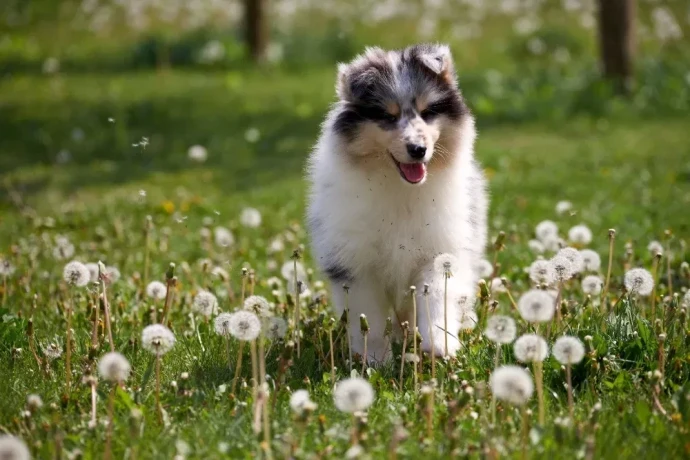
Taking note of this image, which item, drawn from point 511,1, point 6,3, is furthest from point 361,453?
point 6,3

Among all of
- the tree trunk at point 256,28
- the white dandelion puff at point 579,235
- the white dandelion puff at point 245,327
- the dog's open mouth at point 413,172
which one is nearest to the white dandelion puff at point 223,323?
the white dandelion puff at point 245,327

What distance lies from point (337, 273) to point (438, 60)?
1.09 metres

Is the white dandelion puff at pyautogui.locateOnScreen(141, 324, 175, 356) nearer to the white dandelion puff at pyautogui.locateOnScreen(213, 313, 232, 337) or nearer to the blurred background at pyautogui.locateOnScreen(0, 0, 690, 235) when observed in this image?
the white dandelion puff at pyautogui.locateOnScreen(213, 313, 232, 337)

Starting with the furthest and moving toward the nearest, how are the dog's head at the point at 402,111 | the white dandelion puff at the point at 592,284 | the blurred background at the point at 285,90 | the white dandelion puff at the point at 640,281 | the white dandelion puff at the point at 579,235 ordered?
the blurred background at the point at 285,90 < the white dandelion puff at the point at 579,235 < the white dandelion puff at the point at 592,284 < the dog's head at the point at 402,111 < the white dandelion puff at the point at 640,281

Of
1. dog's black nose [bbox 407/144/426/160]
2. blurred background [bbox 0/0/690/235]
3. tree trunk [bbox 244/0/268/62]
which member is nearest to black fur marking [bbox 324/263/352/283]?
dog's black nose [bbox 407/144/426/160]

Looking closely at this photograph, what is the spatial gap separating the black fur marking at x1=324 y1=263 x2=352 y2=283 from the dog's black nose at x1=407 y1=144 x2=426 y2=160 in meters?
0.63

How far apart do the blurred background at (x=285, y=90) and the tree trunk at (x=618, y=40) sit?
0.7 inches

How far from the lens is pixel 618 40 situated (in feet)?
37.6

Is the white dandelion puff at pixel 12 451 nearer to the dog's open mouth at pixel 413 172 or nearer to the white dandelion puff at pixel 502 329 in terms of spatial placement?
the white dandelion puff at pixel 502 329

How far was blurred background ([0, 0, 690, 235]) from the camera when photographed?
29.7ft

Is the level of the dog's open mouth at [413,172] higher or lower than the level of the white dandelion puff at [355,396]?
higher

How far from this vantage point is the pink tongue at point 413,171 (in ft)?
13.2

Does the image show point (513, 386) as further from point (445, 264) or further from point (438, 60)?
point (438, 60)

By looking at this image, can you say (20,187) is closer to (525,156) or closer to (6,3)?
(525,156)
